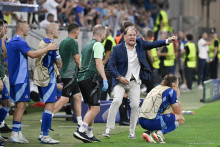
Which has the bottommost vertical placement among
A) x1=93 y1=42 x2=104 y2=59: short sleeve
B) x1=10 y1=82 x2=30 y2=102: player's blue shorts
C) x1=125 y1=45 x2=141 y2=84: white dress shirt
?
x1=10 y1=82 x2=30 y2=102: player's blue shorts

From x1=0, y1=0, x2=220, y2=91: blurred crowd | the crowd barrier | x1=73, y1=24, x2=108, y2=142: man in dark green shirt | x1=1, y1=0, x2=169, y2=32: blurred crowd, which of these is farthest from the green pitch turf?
x1=0, y1=0, x2=220, y2=91: blurred crowd

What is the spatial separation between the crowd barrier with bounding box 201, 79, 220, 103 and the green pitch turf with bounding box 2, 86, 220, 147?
239cm

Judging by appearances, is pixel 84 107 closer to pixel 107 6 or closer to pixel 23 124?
pixel 23 124

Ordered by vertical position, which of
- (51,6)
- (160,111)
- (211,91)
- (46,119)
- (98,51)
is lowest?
(211,91)

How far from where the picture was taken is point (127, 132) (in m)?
12.5

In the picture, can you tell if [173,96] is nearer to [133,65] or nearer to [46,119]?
[133,65]

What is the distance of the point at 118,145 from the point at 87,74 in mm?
1404

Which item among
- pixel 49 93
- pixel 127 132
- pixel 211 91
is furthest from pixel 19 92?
pixel 211 91

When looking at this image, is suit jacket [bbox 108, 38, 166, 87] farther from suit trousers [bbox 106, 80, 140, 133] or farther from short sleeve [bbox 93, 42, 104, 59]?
short sleeve [bbox 93, 42, 104, 59]

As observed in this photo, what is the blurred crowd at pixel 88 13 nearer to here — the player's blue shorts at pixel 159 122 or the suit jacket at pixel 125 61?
the suit jacket at pixel 125 61

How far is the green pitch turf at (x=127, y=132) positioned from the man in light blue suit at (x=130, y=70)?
0.52 meters

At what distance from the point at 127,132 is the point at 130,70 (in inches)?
62.5

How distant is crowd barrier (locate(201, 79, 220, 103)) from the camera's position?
1944cm

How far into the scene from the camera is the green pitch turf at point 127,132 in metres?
10.7
